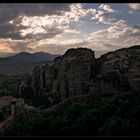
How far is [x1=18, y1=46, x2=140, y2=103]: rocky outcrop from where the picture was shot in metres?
17.9

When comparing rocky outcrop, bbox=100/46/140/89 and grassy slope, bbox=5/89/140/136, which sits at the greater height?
rocky outcrop, bbox=100/46/140/89

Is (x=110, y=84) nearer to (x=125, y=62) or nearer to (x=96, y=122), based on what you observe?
(x=125, y=62)

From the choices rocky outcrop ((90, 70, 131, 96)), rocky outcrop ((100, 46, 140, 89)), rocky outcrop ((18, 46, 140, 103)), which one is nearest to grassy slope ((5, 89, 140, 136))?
rocky outcrop ((90, 70, 131, 96))

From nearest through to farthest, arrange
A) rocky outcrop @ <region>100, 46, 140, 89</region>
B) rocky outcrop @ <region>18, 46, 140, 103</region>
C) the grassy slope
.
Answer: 1. the grassy slope
2. rocky outcrop @ <region>18, 46, 140, 103</region>
3. rocky outcrop @ <region>100, 46, 140, 89</region>

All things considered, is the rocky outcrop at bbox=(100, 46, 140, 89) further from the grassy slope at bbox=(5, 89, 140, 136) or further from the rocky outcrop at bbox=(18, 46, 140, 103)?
the grassy slope at bbox=(5, 89, 140, 136)

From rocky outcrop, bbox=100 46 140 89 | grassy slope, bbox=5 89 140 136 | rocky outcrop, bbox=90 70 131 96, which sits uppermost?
rocky outcrop, bbox=100 46 140 89

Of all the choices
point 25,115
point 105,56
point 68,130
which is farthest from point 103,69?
point 68,130

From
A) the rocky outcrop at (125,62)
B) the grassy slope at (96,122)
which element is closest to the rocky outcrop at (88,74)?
the rocky outcrop at (125,62)

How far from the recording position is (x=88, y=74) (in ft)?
79.6

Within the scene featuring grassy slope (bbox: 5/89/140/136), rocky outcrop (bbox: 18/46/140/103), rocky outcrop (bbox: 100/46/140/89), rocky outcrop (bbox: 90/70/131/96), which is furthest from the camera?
rocky outcrop (bbox: 100/46/140/89)

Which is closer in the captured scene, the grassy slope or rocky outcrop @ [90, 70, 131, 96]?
the grassy slope

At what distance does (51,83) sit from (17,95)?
5.70 m

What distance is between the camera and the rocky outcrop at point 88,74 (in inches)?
704

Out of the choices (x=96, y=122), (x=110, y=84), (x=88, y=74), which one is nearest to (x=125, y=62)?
(x=88, y=74)
